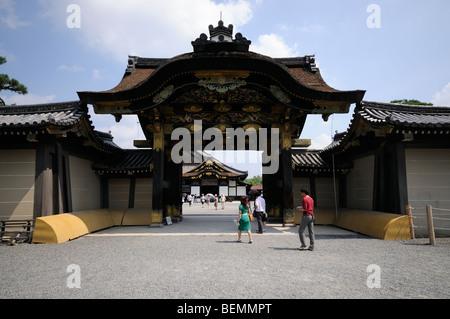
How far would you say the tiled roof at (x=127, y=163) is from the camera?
1171cm

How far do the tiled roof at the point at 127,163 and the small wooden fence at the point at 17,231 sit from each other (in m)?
4.05

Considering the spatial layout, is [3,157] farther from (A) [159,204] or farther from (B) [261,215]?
(B) [261,215]

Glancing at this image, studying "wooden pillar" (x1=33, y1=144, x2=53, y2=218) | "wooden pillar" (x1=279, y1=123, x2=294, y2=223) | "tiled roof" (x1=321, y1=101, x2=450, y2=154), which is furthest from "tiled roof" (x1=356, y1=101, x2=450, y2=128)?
"wooden pillar" (x1=33, y1=144, x2=53, y2=218)

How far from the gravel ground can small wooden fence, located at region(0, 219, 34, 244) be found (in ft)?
1.91

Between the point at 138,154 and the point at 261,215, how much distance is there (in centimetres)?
767

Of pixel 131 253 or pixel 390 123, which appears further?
pixel 390 123

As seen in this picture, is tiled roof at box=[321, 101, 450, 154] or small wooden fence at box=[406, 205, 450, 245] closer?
small wooden fence at box=[406, 205, 450, 245]

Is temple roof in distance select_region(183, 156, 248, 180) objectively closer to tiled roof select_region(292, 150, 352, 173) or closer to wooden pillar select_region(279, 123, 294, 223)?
tiled roof select_region(292, 150, 352, 173)

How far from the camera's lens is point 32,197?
26.3 feet
